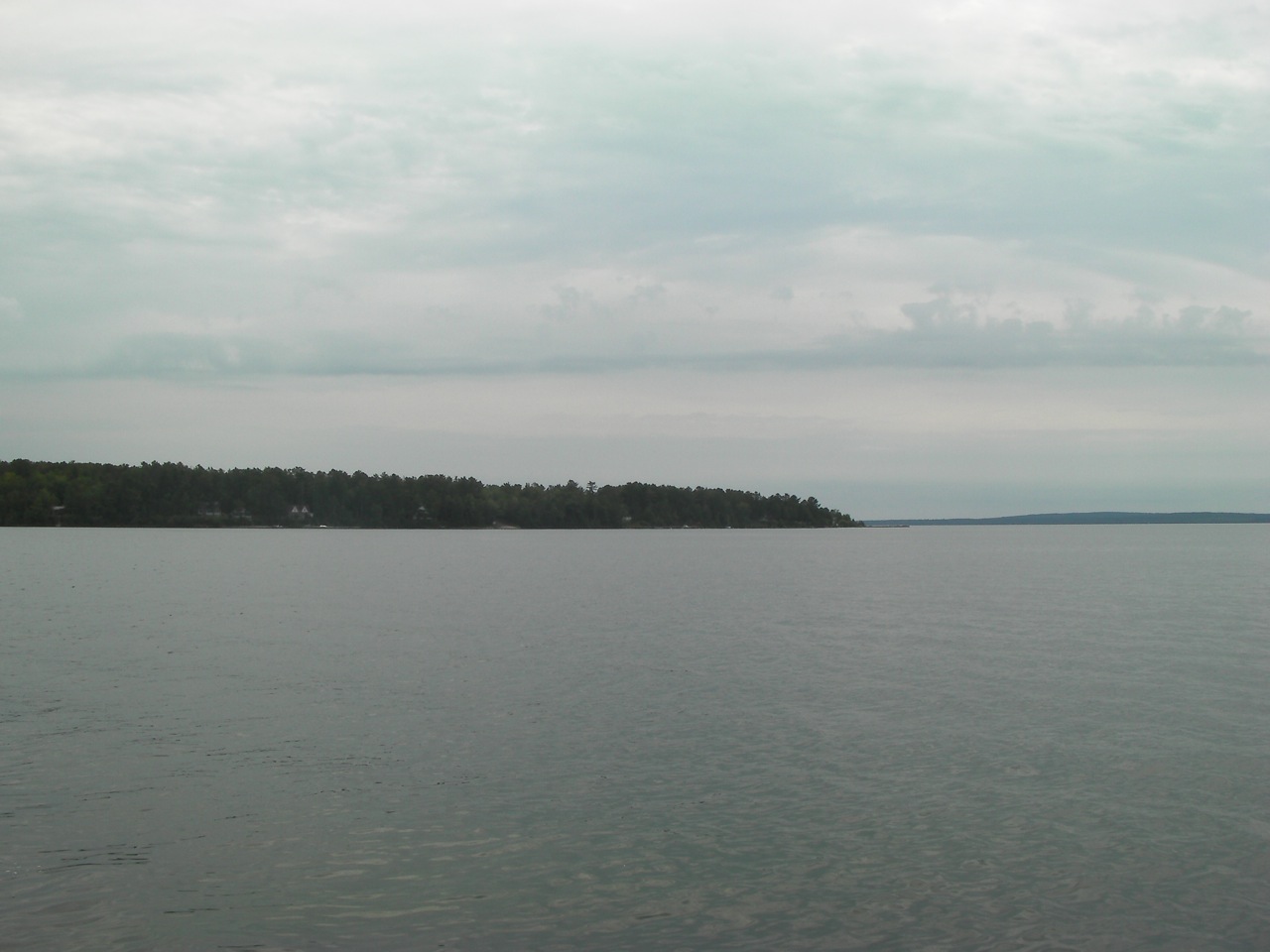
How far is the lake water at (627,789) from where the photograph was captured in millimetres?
12711

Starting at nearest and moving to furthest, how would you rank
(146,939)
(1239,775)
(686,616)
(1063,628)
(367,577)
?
(146,939), (1239,775), (1063,628), (686,616), (367,577)

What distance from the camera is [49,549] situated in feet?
370

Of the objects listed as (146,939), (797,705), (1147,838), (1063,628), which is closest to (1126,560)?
(1063,628)

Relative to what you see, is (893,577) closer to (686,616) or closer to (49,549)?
(686,616)

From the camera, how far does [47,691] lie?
2614 centimetres

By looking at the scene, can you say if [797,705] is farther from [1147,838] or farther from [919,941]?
[919,941]

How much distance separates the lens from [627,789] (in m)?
18.0

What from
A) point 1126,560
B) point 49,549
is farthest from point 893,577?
point 49,549

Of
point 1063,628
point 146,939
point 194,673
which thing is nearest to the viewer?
point 146,939

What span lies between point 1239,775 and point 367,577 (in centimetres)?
6532

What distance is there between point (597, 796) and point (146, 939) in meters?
7.43

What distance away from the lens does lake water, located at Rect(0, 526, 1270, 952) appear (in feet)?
41.7

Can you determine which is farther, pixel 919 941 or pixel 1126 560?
pixel 1126 560

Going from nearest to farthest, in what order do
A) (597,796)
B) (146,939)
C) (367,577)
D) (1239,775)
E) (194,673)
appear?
(146,939)
(597,796)
(1239,775)
(194,673)
(367,577)
